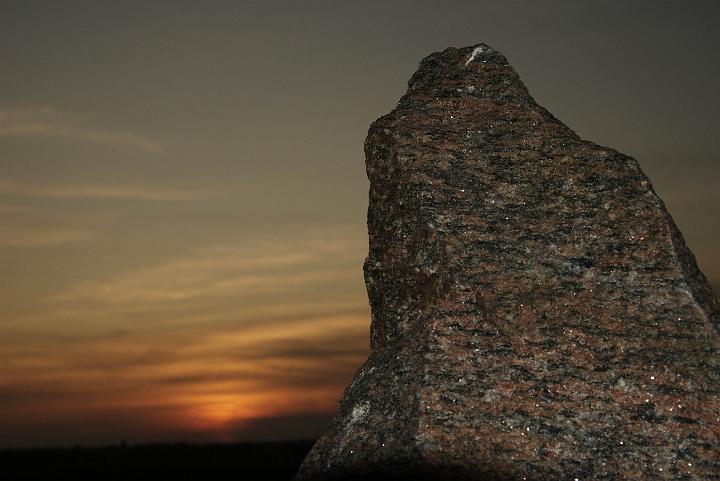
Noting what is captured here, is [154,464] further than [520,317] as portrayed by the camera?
Yes

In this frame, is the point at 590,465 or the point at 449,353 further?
the point at 449,353

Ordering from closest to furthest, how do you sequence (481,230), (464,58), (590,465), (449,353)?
(590,465), (449,353), (481,230), (464,58)

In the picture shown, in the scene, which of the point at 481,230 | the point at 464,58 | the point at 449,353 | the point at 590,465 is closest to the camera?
the point at 590,465

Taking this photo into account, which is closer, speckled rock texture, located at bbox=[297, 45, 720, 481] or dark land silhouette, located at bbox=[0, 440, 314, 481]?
speckled rock texture, located at bbox=[297, 45, 720, 481]

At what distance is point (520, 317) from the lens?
5746mm

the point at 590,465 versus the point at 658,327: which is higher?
the point at 658,327

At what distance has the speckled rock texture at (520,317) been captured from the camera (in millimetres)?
5320

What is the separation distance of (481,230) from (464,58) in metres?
1.78

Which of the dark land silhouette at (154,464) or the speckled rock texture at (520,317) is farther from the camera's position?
the dark land silhouette at (154,464)

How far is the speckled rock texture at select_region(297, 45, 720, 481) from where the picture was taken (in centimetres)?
532

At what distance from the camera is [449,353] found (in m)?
Result: 5.62

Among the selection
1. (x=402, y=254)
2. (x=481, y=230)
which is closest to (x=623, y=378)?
(x=481, y=230)

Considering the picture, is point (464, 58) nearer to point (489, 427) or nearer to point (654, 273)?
point (654, 273)

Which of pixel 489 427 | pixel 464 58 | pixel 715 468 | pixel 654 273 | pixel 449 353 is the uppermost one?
pixel 464 58
